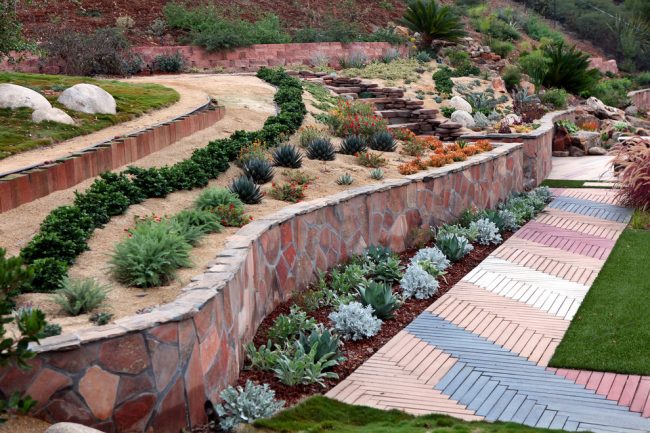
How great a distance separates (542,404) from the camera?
5.14 metres

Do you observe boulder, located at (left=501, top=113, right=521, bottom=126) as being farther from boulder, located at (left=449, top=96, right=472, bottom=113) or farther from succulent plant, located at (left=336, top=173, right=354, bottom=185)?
succulent plant, located at (left=336, top=173, right=354, bottom=185)

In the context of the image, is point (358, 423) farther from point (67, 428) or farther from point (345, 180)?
point (345, 180)

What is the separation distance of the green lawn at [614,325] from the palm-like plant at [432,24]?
15.3m

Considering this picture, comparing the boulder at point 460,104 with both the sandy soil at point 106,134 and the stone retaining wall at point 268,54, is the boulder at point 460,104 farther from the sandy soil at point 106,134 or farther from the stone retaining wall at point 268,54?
the sandy soil at point 106,134

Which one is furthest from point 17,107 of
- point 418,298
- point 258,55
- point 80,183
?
point 258,55

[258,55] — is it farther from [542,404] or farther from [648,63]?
[648,63]

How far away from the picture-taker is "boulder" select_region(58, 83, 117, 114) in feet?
33.3

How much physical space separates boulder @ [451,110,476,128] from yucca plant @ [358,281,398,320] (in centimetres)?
910

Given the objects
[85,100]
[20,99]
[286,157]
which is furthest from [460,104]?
[20,99]

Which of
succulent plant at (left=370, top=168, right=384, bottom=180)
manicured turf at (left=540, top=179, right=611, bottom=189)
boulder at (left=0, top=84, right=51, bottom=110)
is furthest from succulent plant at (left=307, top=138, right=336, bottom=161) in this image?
manicured turf at (left=540, top=179, right=611, bottom=189)

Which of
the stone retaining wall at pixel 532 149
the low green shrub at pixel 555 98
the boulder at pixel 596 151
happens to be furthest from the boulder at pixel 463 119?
the low green shrub at pixel 555 98

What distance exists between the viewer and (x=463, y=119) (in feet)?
51.1

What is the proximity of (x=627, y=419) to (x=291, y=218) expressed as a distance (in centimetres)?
332

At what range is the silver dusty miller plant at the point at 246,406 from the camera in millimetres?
4703
